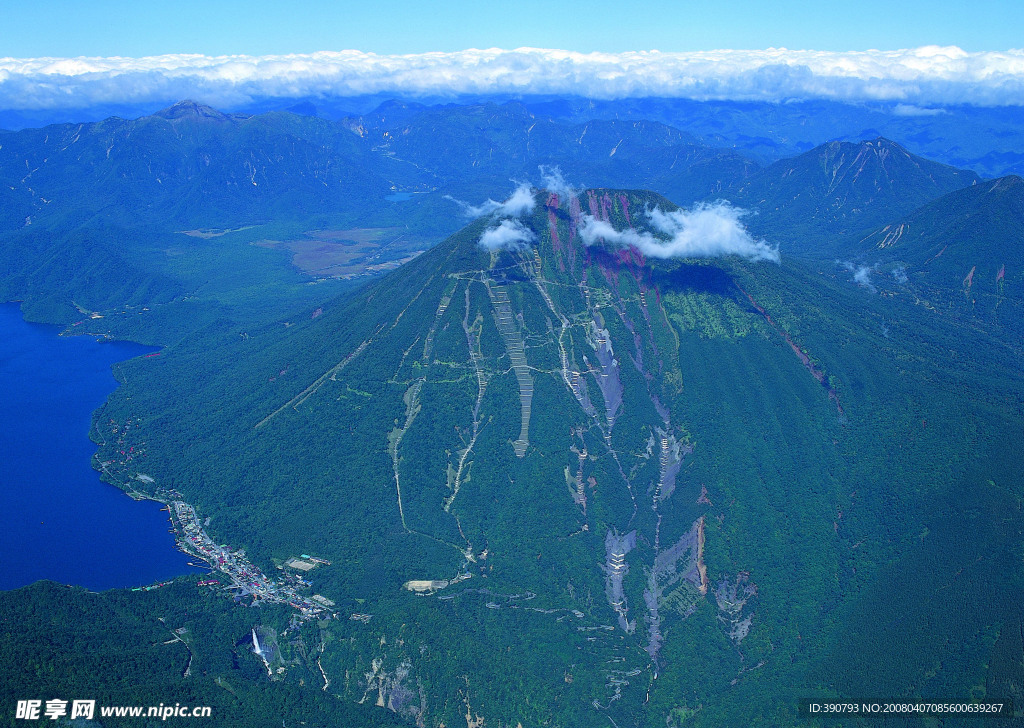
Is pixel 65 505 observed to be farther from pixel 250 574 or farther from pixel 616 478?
pixel 616 478

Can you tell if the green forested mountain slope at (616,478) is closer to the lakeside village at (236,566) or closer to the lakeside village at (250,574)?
the lakeside village at (236,566)

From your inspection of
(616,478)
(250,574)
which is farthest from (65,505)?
(616,478)

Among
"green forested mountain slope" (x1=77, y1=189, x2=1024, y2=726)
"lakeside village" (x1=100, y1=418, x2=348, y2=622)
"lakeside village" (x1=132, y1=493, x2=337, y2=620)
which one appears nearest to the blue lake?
"lakeside village" (x1=100, y1=418, x2=348, y2=622)

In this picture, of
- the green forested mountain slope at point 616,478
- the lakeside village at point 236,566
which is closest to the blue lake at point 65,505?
the lakeside village at point 236,566

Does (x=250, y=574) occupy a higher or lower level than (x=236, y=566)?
lower

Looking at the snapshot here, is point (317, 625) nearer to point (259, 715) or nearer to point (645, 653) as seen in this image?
point (259, 715)

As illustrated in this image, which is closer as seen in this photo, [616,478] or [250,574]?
[250,574]
